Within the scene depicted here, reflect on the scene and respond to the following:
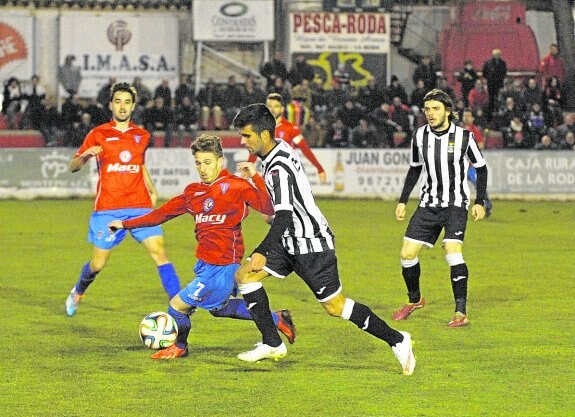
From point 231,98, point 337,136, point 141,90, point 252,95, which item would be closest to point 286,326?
point 337,136

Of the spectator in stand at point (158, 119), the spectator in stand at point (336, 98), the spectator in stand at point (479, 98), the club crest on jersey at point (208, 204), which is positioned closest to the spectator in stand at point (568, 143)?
the spectator in stand at point (479, 98)

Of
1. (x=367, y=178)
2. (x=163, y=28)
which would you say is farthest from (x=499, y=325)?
(x=163, y=28)

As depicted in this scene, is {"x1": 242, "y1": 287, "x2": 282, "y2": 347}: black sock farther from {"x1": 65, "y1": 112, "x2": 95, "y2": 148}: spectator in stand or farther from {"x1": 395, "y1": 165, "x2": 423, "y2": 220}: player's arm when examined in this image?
{"x1": 65, "y1": 112, "x2": 95, "y2": 148}: spectator in stand

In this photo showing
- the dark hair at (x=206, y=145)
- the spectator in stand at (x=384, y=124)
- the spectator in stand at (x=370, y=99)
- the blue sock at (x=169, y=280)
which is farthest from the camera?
the spectator in stand at (x=370, y=99)

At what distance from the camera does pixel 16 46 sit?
3588 cm

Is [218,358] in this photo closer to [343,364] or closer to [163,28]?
[343,364]

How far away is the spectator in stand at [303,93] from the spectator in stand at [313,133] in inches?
57.4

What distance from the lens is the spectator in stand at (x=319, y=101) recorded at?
99.2 ft

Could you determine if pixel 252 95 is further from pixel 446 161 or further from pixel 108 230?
pixel 446 161

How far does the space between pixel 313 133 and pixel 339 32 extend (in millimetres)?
8258

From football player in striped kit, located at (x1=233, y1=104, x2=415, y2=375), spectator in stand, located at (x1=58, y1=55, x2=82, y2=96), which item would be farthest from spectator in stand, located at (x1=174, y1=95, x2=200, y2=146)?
football player in striped kit, located at (x1=233, y1=104, x2=415, y2=375)

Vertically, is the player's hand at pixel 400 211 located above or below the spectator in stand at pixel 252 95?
below

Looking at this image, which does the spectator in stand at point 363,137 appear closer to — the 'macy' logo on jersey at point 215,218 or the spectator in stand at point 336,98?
the spectator in stand at point 336,98

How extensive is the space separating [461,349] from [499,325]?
4.34 feet
